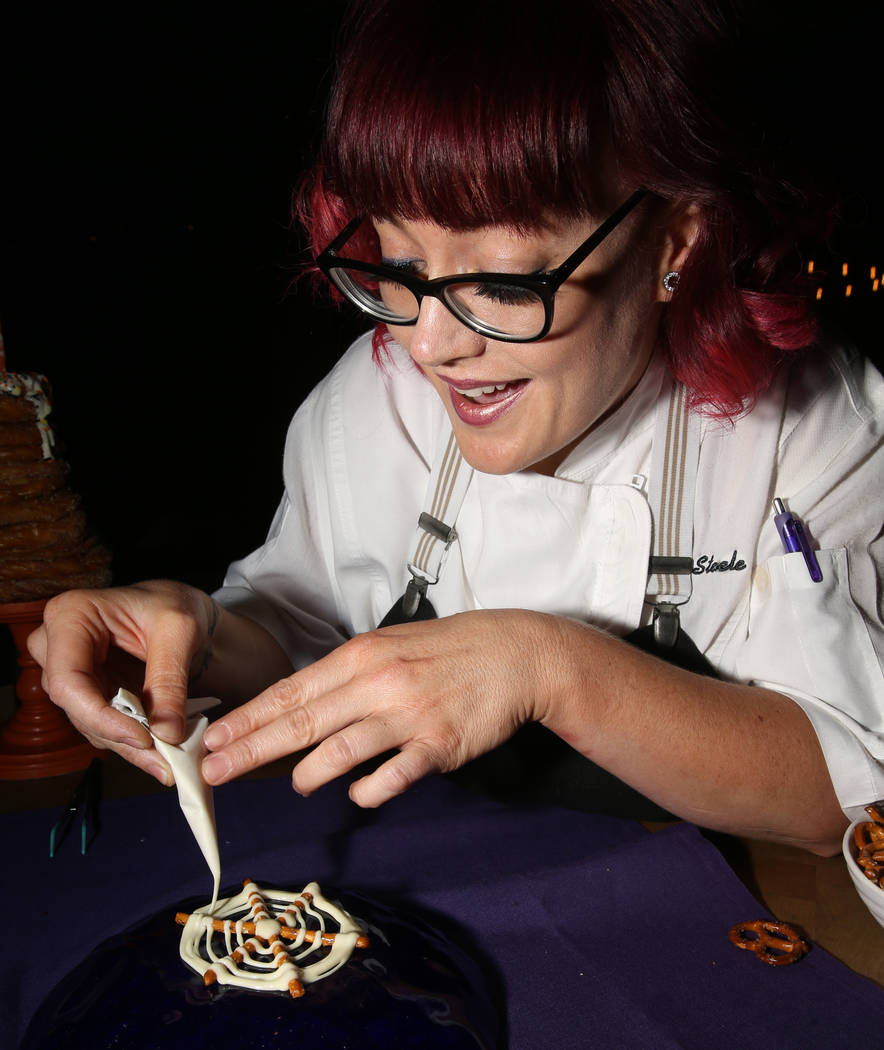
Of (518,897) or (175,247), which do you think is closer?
(518,897)

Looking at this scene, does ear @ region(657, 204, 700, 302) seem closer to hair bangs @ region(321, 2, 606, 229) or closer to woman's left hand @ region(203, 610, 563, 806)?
hair bangs @ region(321, 2, 606, 229)

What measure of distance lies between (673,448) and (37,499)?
43.0 inches

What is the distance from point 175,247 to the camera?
83.8 inches

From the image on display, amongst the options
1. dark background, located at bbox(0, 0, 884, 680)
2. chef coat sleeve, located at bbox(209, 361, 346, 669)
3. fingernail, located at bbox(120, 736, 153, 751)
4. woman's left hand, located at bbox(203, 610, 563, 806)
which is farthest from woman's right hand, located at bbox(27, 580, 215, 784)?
dark background, located at bbox(0, 0, 884, 680)

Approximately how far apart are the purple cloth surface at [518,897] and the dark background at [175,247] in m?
1.05

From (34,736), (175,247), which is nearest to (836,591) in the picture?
(34,736)

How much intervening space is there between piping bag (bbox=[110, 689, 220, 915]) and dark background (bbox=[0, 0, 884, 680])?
3.47ft

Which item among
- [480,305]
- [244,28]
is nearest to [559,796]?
[480,305]

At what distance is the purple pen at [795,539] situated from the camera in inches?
46.4

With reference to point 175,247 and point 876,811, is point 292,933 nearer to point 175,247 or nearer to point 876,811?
point 876,811

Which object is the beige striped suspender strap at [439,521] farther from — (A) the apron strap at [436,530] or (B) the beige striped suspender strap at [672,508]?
(B) the beige striped suspender strap at [672,508]

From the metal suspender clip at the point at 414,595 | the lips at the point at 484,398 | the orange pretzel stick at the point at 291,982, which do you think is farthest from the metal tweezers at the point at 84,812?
the lips at the point at 484,398

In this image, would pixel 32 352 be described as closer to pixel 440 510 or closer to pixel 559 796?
pixel 440 510

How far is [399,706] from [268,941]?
0.91 feet
